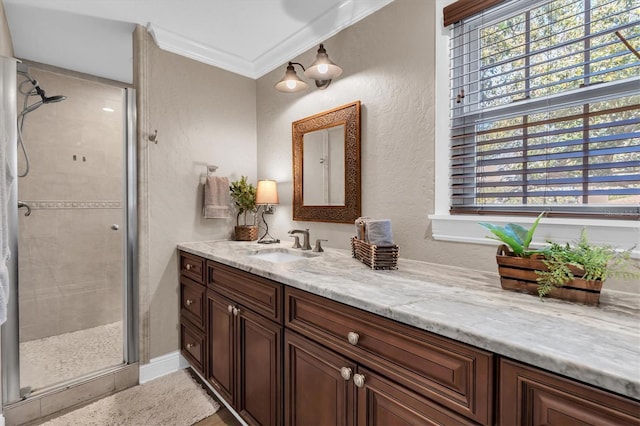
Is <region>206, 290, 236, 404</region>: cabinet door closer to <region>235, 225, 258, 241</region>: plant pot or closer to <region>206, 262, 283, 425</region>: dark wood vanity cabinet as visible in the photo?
<region>206, 262, 283, 425</region>: dark wood vanity cabinet

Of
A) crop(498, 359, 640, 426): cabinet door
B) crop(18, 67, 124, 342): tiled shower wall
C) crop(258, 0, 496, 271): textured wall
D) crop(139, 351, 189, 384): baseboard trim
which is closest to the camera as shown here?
crop(498, 359, 640, 426): cabinet door

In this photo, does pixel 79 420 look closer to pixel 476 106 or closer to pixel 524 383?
pixel 524 383

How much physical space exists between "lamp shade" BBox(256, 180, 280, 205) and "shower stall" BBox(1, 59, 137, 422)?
87 cm

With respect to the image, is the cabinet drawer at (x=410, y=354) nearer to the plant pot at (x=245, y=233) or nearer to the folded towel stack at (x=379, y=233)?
the folded towel stack at (x=379, y=233)

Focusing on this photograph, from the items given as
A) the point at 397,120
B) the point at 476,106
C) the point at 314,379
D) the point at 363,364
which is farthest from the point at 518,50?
the point at 314,379

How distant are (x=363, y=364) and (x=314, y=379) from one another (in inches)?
→ 11.1

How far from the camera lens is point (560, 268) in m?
0.93

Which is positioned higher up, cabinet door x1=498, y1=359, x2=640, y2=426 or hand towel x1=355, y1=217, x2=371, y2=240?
hand towel x1=355, y1=217, x2=371, y2=240

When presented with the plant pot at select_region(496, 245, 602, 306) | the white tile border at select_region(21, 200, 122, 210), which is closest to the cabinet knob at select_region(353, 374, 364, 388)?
the plant pot at select_region(496, 245, 602, 306)

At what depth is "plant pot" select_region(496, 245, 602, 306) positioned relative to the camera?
92cm

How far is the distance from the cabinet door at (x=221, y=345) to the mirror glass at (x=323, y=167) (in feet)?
3.03

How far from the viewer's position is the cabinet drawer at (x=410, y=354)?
735mm

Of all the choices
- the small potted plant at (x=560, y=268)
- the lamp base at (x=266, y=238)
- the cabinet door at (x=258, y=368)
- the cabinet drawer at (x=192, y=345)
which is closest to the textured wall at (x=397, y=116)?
the small potted plant at (x=560, y=268)

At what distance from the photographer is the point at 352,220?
198 cm
